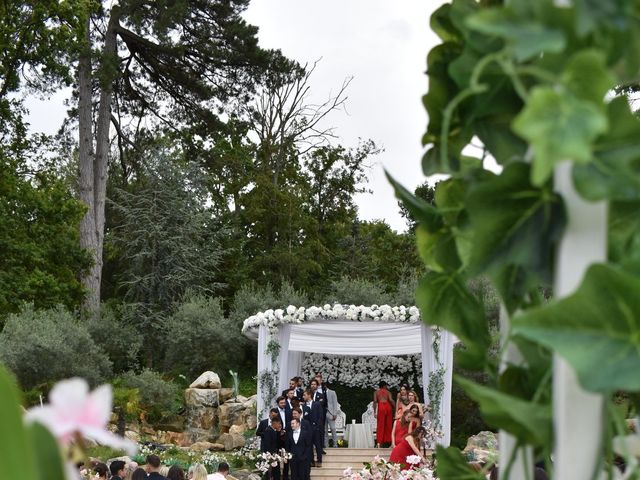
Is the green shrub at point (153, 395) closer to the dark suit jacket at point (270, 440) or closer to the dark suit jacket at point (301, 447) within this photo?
the dark suit jacket at point (270, 440)

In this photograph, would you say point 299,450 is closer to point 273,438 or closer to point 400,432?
point 273,438

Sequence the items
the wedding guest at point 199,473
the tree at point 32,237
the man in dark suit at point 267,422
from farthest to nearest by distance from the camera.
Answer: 1. the tree at point 32,237
2. the man in dark suit at point 267,422
3. the wedding guest at point 199,473

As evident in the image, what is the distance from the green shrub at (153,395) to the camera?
16688mm

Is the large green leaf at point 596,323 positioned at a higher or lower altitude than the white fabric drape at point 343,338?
lower

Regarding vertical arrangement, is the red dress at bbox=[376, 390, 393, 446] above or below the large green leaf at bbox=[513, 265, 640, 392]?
below

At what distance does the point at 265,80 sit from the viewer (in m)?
21.9

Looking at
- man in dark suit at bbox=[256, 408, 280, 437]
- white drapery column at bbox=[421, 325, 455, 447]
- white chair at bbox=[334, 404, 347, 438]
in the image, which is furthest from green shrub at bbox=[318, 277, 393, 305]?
man in dark suit at bbox=[256, 408, 280, 437]

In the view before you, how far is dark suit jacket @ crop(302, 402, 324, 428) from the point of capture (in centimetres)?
1130

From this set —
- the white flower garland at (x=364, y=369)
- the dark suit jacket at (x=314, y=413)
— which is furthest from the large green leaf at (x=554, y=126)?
the white flower garland at (x=364, y=369)

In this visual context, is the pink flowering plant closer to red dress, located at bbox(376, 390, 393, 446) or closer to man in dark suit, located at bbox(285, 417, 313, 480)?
man in dark suit, located at bbox(285, 417, 313, 480)

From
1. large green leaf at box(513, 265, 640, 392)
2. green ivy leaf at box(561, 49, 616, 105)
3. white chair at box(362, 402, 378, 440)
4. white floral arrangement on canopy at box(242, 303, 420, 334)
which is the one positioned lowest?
white chair at box(362, 402, 378, 440)

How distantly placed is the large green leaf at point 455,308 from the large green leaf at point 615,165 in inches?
8.2

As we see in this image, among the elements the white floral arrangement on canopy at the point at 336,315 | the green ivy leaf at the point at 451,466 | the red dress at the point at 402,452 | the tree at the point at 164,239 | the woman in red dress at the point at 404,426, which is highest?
the tree at the point at 164,239

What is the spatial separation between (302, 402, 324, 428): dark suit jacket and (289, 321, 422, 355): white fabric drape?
2.21 m
